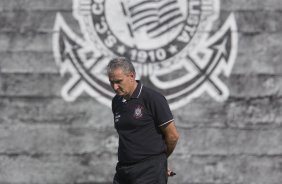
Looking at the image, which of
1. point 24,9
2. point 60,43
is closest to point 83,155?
point 60,43

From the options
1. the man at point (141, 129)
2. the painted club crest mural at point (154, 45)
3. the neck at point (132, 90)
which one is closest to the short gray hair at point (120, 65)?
the man at point (141, 129)

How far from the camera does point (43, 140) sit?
577 centimetres

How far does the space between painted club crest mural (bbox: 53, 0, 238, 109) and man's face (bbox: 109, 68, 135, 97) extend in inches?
57.4

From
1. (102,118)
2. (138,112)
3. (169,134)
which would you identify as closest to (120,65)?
(138,112)

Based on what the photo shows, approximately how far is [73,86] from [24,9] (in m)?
0.83

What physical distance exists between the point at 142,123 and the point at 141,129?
5cm

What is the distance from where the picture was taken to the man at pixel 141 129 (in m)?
4.18

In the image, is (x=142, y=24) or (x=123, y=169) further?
(x=142, y=24)

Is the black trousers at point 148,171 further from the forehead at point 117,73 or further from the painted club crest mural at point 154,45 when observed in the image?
the painted club crest mural at point 154,45

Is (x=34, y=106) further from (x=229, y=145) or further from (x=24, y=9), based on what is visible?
(x=229, y=145)

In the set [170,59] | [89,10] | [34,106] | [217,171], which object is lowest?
[217,171]

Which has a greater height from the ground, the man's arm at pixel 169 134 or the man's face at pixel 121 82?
the man's face at pixel 121 82

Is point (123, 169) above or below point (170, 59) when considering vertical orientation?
below

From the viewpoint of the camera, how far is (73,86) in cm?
570
